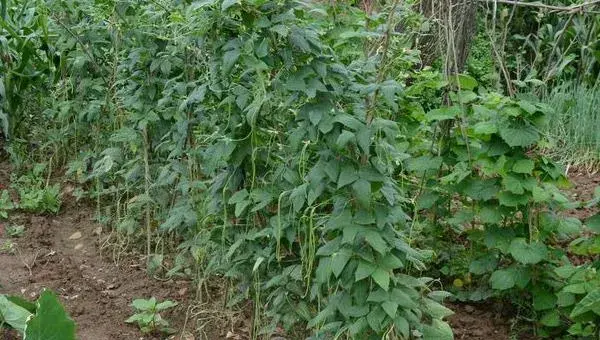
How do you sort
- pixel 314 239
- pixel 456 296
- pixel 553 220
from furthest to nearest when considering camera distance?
pixel 456 296 → pixel 553 220 → pixel 314 239

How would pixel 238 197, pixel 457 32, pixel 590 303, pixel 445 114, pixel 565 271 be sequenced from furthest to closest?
pixel 457 32
pixel 445 114
pixel 565 271
pixel 238 197
pixel 590 303

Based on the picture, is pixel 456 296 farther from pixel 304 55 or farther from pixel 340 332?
pixel 304 55

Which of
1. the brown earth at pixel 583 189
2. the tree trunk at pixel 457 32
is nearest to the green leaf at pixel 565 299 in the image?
the brown earth at pixel 583 189

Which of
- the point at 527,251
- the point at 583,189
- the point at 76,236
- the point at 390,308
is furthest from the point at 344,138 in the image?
the point at 76,236

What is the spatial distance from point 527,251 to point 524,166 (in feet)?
1.33

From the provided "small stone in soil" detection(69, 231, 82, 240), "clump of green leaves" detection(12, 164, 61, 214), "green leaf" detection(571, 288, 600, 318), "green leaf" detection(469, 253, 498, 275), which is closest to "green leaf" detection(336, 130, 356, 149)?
"green leaf" detection(571, 288, 600, 318)

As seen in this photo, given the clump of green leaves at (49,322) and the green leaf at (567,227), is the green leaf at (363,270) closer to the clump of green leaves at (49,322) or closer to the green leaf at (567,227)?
the clump of green leaves at (49,322)

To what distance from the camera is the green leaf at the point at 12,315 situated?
4.00 m

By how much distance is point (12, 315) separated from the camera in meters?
4.01

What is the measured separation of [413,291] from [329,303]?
0.34m

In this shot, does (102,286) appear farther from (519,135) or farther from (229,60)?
(519,135)

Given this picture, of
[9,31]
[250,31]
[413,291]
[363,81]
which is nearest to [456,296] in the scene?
[413,291]

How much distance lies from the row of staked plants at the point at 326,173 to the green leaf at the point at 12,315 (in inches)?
35.4

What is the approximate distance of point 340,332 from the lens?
11.3 ft
